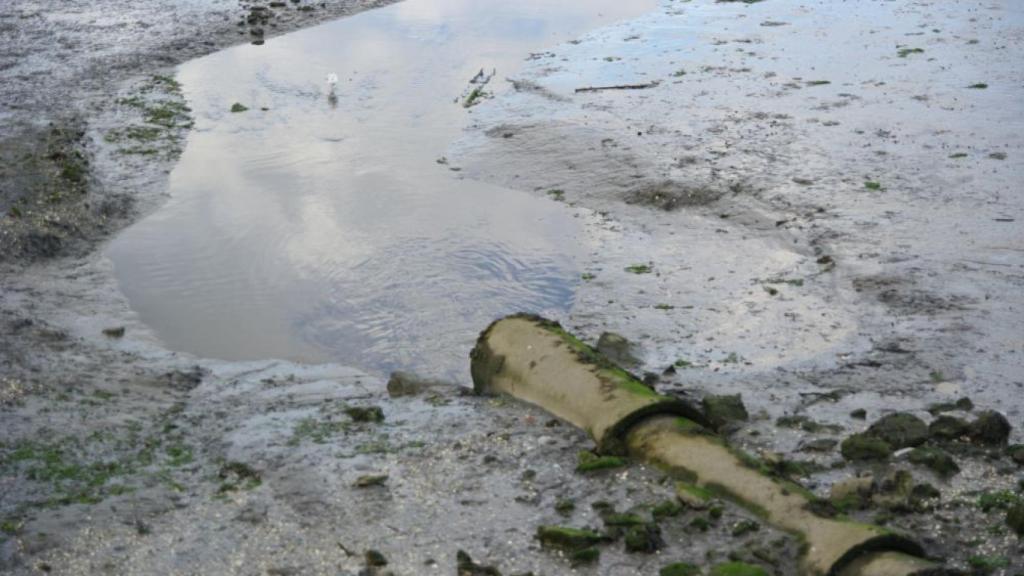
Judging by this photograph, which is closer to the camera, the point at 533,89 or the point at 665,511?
the point at 665,511

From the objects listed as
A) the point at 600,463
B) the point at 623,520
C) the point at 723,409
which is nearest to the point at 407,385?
the point at 600,463

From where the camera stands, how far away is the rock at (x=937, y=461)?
16.7 feet

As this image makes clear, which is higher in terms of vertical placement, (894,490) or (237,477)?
(894,490)

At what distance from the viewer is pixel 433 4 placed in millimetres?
17156

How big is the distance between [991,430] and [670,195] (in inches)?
168

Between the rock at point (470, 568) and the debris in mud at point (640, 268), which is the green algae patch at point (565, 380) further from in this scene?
the debris in mud at point (640, 268)

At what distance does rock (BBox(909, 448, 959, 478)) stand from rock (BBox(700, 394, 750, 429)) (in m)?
0.89

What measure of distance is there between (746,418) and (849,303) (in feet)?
5.91

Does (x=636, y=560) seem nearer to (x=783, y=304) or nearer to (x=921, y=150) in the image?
(x=783, y=304)

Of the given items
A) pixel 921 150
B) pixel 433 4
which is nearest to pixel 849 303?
pixel 921 150

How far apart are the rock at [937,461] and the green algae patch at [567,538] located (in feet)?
4.99

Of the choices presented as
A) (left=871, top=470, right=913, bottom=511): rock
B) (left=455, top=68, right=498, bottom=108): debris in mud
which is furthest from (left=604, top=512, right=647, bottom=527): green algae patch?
(left=455, top=68, right=498, bottom=108): debris in mud

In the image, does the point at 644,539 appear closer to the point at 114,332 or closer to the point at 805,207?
the point at 114,332

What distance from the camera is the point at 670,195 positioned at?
9.27m
